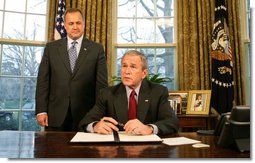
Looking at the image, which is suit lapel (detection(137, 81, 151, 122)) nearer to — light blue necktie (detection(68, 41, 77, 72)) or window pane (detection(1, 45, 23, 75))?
light blue necktie (detection(68, 41, 77, 72))

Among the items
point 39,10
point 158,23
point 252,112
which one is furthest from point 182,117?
point 39,10

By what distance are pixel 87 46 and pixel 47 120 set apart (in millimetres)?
647

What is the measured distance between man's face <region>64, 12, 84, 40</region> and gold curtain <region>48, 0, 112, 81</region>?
1.83 meters

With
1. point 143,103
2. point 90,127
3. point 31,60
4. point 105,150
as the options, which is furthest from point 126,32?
point 105,150

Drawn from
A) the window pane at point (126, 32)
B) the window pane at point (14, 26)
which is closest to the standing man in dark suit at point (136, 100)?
the window pane at point (126, 32)

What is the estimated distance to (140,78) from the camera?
173 centimetres

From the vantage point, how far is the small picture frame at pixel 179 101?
3453mm

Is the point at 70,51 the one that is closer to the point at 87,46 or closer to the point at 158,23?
the point at 87,46

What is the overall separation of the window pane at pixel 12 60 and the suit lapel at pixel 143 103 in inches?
112

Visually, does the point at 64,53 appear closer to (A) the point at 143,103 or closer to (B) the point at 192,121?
(A) the point at 143,103

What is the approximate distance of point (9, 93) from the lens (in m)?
3.90

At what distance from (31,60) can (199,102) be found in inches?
100

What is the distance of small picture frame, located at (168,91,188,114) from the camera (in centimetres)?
345

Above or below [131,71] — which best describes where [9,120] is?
below
